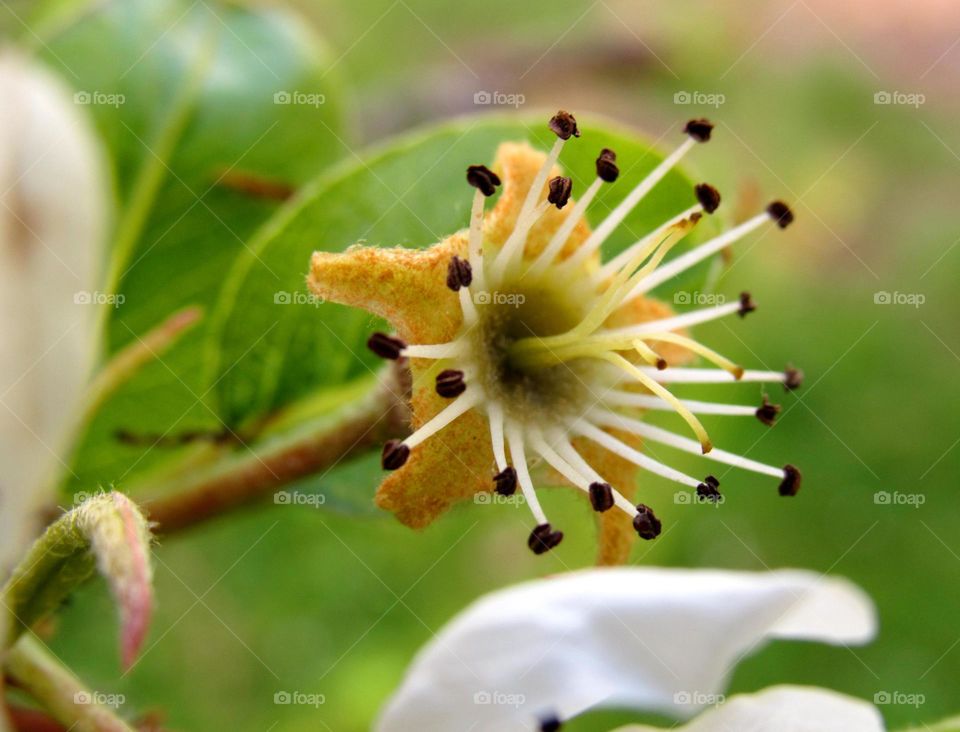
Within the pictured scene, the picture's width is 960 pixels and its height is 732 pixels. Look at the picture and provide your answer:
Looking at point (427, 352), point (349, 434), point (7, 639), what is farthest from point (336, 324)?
point (7, 639)

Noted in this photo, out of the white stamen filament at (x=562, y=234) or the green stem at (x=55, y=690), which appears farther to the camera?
the white stamen filament at (x=562, y=234)

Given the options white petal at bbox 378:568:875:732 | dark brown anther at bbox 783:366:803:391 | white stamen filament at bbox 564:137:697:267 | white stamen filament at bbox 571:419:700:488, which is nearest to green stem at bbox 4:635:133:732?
white petal at bbox 378:568:875:732

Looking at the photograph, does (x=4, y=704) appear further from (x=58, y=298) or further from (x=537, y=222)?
(x=537, y=222)

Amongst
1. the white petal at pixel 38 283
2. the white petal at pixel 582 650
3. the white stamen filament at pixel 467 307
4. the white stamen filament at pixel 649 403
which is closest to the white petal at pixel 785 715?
the white petal at pixel 582 650

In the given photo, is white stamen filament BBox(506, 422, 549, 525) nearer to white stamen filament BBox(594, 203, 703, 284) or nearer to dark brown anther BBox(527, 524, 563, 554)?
dark brown anther BBox(527, 524, 563, 554)

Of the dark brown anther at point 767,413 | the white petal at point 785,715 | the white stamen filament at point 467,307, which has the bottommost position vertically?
the white petal at point 785,715

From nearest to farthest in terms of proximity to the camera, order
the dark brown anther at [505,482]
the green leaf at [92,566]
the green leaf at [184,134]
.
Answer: the green leaf at [92,566] < the dark brown anther at [505,482] < the green leaf at [184,134]

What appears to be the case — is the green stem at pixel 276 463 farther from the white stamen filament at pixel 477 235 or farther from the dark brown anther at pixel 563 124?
the dark brown anther at pixel 563 124

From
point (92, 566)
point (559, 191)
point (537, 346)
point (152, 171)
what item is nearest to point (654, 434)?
point (537, 346)
